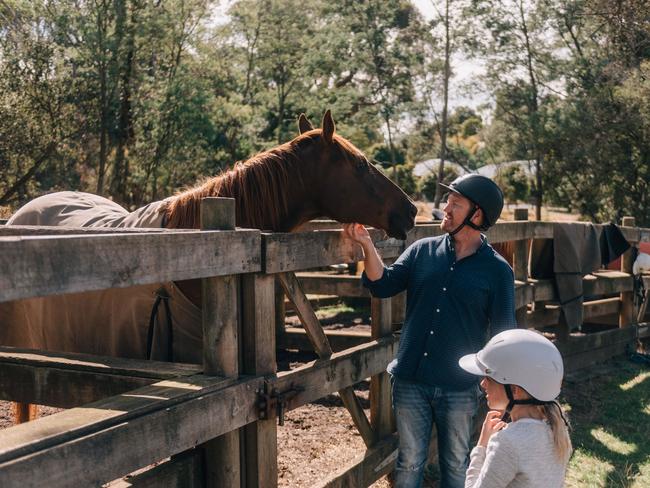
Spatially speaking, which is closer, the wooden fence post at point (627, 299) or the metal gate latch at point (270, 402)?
the metal gate latch at point (270, 402)

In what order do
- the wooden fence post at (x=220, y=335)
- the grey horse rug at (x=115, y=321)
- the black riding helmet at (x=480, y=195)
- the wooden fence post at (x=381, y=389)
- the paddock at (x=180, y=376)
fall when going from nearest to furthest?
1. the paddock at (x=180, y=376)
2. the wooden fence post at (x=220, y=335)
3. the black riding helmet at (x=480, y=195)
4. the grey horse rug at (x=115, y=321)
5. the wooden fence post at (x=381, y=389)

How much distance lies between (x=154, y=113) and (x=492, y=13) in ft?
40.9

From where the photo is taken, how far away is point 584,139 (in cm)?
1945

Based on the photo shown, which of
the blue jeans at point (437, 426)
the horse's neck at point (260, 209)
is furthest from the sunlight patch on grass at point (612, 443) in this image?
the horse's neck at point (260, 209)

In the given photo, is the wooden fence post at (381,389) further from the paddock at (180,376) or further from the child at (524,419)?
the child at (524,419)

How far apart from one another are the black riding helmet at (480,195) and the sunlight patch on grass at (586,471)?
2.32 m

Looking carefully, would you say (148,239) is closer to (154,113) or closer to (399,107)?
(154,113)

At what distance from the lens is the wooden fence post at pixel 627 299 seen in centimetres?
811

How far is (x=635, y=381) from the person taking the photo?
22.8 ft

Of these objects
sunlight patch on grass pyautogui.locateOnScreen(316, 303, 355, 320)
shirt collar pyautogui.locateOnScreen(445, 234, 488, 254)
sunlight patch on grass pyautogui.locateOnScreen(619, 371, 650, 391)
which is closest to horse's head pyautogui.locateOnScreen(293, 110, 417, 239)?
shirt collar pyautogui.locateOnScreen(445, 234, 488, 254)

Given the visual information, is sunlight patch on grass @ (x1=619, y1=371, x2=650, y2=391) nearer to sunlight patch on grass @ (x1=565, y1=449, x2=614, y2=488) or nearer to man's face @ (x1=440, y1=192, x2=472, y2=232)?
sunlight patch on grass @ (x1=565, y1=449, x2=614, y2=488)

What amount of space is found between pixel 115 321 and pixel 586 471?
134 inches

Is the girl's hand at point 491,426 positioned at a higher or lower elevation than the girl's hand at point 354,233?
lower

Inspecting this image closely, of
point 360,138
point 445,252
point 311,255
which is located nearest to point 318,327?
point 311,255
